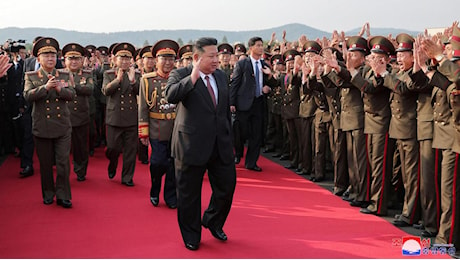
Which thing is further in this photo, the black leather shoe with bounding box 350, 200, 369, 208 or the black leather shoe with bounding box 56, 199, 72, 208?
the black leather shoe with bounding box 350, 200, 369, 208

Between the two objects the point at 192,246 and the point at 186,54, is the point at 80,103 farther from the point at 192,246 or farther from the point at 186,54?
the point at 192,246

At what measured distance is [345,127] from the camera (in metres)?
6.25

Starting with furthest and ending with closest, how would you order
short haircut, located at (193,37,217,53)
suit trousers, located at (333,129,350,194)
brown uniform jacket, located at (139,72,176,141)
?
suit trousers, located at (333,129,350,194) → brown uniform jacket, located at (139,72,176,141) → short haircut, located at (193,37,217,53)

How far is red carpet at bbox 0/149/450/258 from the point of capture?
4.42m

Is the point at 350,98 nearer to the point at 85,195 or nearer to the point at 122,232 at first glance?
the point at 122,232

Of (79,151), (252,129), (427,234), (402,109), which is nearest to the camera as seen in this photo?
(427,234)

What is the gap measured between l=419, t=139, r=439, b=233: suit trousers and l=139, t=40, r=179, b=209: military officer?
2.76 meters

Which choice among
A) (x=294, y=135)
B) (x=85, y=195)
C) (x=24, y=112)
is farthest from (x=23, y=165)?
(x=294, y=135)

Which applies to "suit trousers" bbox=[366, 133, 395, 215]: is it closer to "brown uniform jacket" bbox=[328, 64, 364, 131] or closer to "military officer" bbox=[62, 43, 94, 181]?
"brown uniform jacket" bbox=[328, 64, 364, 131]

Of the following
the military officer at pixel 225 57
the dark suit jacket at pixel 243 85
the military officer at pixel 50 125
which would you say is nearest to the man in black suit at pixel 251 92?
the dark suit jacket at pixel 243 85

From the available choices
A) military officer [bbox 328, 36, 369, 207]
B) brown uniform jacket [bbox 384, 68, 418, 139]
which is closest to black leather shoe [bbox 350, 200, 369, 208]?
military officer [bbox 328, 36, 369, 207]

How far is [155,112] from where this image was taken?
5992 mm

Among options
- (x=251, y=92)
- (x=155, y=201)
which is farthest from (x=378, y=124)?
(x=251, y=92)

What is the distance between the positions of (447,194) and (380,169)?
114 cm
